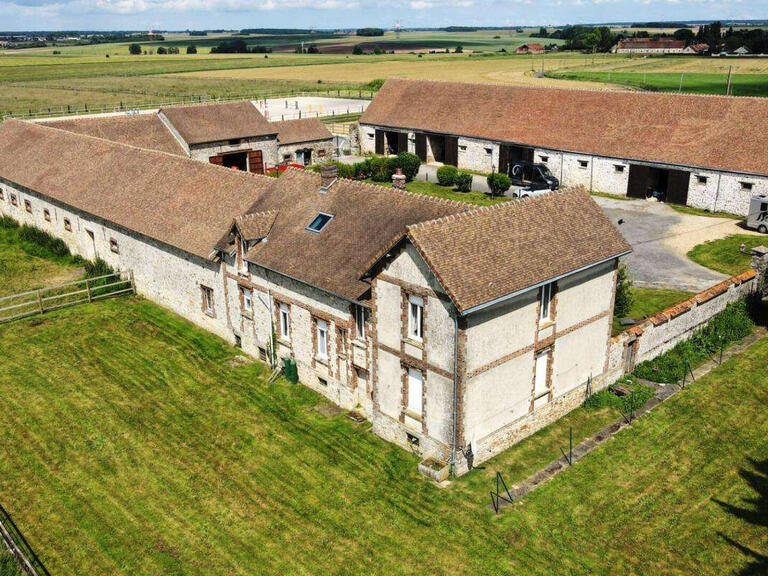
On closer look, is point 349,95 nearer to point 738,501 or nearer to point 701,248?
point 701,248

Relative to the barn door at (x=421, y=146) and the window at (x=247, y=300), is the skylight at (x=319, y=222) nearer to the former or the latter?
the window at (x=247, y=300)

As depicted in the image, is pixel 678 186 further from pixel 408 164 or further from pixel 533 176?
pixel 408 164

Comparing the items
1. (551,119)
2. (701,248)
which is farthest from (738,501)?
(551,119)

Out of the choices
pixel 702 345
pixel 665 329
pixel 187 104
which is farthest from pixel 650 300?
pixel 187 104

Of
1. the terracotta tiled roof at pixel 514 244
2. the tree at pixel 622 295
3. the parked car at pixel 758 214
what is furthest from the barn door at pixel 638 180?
the terracotta tiled roof at pixel 514 244

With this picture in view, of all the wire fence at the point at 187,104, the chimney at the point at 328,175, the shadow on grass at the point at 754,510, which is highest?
the chimney at the point at 328,175
